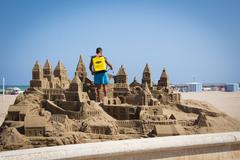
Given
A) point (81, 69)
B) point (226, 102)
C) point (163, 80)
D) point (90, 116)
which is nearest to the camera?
point (90, 116)

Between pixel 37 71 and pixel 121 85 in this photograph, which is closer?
pixel 121 85

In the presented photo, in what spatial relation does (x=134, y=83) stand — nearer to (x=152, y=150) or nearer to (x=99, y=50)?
(x=99, y=50)

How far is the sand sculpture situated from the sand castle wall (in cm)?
756

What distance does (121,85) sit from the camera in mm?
19375

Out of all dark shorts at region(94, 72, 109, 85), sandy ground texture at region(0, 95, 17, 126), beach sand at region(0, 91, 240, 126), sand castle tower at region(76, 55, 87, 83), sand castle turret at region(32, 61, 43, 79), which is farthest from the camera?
beach sand at region(0, 91, 240, 126)

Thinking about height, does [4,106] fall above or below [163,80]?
below

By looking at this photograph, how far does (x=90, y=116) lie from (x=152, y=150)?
984 cm

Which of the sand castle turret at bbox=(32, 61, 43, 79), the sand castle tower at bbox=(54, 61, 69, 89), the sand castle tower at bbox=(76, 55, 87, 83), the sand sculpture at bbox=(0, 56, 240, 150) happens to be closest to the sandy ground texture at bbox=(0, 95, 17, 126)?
the sand castle turret at bbox=(32, 61, 43, 79)

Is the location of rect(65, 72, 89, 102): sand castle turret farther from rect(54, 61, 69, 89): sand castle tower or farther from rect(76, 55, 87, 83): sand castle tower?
rect(54, 61, 69, 89): sand castle tower

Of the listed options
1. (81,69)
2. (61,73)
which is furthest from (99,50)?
→ (61,73)

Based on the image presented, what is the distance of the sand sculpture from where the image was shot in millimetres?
12781

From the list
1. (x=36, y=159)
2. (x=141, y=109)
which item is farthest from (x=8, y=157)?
(x=141, y=109)

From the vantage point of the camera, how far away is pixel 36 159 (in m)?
4.05

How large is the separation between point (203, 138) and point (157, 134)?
7902mm
